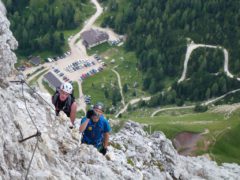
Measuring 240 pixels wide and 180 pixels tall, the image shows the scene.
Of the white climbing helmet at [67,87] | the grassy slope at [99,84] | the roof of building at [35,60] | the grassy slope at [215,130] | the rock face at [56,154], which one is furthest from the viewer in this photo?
the roof of building at [35,60]

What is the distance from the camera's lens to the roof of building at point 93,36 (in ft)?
623

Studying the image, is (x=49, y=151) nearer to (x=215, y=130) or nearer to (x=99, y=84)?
(x=215, y=130)

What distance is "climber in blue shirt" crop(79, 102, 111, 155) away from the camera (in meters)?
31.9

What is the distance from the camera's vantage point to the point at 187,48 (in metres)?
184

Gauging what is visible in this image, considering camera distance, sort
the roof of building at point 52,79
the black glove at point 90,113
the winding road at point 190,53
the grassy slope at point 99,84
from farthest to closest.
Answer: the winding road at point 190,53 → the roof of building at point 52,79 → the grassy slope at point 99,84 → the black glove at point 90,113

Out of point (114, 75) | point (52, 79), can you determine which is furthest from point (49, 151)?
point (114, 75)

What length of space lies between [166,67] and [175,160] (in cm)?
12830

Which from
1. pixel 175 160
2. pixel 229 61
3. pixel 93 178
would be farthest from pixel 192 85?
pixel 93 178

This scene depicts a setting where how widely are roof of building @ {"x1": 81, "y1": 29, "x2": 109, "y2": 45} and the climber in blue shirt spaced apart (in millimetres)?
155712

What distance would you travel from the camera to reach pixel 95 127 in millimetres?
33312

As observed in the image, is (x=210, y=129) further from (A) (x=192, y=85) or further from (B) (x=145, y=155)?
(B) (x=145, y=155)

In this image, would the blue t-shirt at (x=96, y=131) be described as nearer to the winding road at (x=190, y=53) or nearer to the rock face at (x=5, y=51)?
the rock face at (x=5, y=51)

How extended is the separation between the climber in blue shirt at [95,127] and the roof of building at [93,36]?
15571 centimetres

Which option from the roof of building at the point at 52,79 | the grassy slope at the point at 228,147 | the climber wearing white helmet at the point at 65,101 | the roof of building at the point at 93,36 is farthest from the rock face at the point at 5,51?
the roof of building at the point at 93,36
